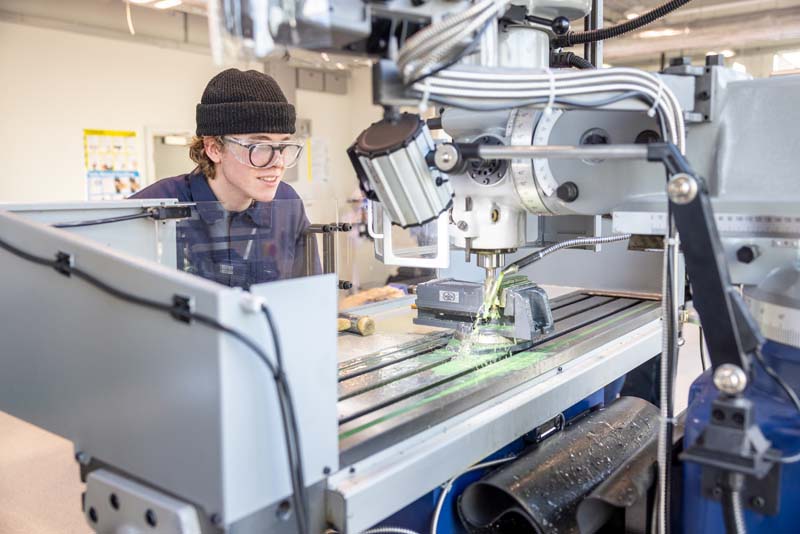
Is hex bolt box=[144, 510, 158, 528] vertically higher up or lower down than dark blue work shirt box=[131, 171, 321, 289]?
lower down

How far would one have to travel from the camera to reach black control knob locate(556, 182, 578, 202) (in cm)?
114

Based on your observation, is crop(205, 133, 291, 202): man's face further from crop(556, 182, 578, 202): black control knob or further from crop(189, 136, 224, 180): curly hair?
crop(556, 182, 578, 202): black control knob

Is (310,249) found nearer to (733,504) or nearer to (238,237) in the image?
(238,237)

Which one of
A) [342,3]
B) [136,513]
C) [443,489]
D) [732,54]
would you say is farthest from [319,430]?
[732,54]

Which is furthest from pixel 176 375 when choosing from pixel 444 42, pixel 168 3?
pixel 168 3

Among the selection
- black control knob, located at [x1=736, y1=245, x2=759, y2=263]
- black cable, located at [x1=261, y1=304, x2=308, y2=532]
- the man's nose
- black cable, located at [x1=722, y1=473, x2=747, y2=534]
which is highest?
the man's nose

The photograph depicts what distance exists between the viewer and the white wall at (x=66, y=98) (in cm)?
434

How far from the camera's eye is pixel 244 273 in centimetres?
186

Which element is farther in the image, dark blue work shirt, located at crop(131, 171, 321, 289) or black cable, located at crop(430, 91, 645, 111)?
dark blue work shirt, located at crop(131, 171, 321, 289)

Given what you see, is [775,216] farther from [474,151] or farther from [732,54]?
[732,54]

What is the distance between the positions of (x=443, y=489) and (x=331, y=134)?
19.9ft

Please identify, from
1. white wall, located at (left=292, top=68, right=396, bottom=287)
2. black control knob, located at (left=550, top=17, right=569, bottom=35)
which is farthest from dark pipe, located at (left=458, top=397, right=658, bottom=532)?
white wall, located at (left=292, top=68, right=396, bottom=287)

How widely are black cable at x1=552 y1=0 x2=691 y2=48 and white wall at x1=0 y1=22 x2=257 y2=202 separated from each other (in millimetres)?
3500

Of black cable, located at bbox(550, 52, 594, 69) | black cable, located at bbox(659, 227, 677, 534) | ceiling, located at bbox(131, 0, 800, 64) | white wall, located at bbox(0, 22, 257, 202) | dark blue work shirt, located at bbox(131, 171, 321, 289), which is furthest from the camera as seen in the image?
ceiling, located at bbox(131, 0, 800, 64)
